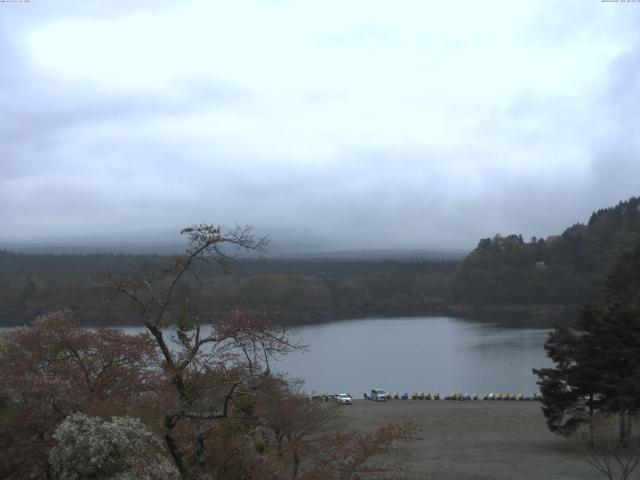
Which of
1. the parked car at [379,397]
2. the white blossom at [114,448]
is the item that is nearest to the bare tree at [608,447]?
the white blossom at [114,448]

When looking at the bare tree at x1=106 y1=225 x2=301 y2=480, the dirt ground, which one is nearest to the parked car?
the dirt ground

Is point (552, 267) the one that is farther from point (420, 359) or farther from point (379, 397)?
point (379, 397)

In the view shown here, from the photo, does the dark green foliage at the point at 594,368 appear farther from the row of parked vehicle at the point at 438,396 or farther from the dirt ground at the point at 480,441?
the row of parked vehicle at the point at 438,396

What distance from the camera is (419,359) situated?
43438 mm

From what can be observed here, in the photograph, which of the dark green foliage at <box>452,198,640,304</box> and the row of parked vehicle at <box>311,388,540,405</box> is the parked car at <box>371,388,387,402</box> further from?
the dark green foliage at <box>452,198,640,304</box>

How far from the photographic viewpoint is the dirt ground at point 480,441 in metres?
14.8

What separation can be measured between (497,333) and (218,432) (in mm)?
51268

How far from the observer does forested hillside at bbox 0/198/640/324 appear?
70562 mm

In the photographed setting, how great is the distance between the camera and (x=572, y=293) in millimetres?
73562

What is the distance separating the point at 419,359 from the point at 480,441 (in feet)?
81.1

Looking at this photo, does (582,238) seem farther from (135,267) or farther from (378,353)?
(135,267)

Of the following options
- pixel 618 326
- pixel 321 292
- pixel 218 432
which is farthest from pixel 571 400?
pixel 321 292

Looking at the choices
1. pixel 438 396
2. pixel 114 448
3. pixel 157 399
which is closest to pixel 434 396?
pixel 438 396

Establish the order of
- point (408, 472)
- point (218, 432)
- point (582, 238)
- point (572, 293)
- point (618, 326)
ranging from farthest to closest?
point (582, 238)
point (572, 293)
point (618, 326)
point (408, 472)
point (218, 432)
